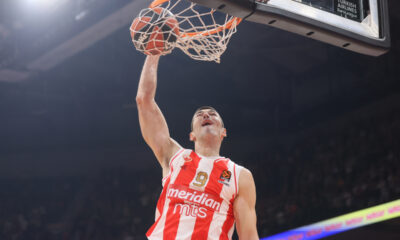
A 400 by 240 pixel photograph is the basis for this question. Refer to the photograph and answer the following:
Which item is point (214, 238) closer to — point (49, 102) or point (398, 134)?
point (398, 134)

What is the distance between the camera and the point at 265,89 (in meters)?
12.0

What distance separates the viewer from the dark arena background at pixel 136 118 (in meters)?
8.91

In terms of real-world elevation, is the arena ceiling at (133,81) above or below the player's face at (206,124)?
below

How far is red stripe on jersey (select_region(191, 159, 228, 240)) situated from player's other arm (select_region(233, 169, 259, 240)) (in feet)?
0.44

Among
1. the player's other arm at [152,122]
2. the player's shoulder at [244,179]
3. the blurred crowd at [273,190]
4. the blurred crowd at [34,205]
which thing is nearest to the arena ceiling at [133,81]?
the blurred crowd at [273,190]

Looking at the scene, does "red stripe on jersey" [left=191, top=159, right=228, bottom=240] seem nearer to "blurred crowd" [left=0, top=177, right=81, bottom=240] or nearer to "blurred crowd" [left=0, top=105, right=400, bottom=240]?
"blurred crowd" [left=0, top=105, right=400, bottom=240]

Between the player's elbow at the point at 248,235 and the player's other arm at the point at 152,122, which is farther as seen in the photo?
the player's other arm at the point at 152,122

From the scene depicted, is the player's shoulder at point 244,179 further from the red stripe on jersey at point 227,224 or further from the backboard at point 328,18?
the backboard at point 328,18

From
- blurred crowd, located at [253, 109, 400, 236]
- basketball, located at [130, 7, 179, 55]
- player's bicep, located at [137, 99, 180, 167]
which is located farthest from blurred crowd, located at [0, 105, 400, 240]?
basketball, located at [130, 7, 179, 55]

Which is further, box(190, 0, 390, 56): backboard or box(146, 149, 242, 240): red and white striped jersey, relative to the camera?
box(146, 149, 242, 240): red and white striped jersey

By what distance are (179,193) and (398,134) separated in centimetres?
735

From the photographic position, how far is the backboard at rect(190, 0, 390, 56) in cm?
221

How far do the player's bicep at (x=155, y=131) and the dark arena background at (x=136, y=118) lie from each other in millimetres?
5316

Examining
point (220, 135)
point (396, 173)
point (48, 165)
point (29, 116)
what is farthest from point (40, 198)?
point (220, 135)
